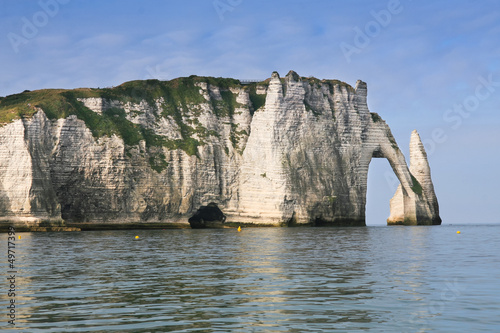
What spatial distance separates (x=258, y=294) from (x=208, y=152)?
3035 inches

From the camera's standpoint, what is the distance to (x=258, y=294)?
742 inches

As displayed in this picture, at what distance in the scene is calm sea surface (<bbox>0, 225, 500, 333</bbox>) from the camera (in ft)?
46.7

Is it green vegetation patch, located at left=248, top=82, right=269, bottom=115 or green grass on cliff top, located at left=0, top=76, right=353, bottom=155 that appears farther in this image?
green vegetation patch, located at left=248, top=82, right=269, bottom=115

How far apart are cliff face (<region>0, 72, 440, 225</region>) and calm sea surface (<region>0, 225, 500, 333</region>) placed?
55.4m

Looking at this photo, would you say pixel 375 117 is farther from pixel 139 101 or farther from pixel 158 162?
pixel 139 101

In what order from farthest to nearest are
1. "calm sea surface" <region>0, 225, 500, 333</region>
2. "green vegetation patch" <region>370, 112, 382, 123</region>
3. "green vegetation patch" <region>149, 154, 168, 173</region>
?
"green vegetation patch" <region>370, 112, 382, 123</region>
"green vegetation patch" <region>149, 154, 168, 173</region>
"calm sea surface" <region>0, 225, 500, 333</region>

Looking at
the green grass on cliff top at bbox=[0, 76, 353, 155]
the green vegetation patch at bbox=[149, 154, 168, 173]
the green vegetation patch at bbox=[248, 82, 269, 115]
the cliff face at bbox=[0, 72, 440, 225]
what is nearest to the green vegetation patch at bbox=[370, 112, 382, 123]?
the cliff face at bbox=[0, 72, 440, 225]

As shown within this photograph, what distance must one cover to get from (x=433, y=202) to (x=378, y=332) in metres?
91.1

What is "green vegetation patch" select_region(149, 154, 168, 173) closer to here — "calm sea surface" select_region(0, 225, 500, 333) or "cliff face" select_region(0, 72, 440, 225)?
"cliff face" select_region(0, 72, 440, 225)

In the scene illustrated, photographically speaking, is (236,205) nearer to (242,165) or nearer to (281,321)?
(242,165)

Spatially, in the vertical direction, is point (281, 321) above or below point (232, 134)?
below

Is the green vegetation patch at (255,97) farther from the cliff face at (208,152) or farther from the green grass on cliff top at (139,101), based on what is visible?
the cliff face at (208,152)

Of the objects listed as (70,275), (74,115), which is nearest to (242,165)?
(74,115)

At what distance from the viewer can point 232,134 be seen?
9931 centimetres
